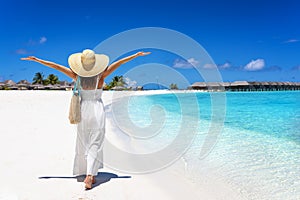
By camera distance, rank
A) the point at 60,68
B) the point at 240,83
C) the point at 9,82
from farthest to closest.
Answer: the point at 240,83 < the point at 9,82 < the point at 60,68

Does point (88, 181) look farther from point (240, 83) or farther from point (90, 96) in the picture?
point (240, 83)

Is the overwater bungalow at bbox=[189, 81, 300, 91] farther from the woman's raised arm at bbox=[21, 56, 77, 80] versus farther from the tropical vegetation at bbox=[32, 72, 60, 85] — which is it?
the woman's raised arm at bbox=[21, 56, 77, 80]

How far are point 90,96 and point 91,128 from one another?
35 cm

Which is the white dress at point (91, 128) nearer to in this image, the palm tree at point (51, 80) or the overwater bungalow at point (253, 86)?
the overwater bungalow at point (253, 86)

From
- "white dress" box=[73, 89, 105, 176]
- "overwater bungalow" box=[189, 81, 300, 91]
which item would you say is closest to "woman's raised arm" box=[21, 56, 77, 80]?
"white dress" box=[73, 89, 105, 176]

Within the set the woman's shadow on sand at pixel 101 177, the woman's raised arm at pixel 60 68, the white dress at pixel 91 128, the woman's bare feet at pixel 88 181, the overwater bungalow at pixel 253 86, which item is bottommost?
the woman's shadow on sand at pixel 101 177

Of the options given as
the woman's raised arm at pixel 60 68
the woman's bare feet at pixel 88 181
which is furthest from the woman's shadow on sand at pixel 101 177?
the woman's raised arm at pixel 60 68

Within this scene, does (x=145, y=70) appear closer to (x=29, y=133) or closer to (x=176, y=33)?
(x=176, y=33)

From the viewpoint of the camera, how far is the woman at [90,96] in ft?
10.1

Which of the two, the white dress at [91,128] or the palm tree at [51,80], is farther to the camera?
the palm tree at [51,80]

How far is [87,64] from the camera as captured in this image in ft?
10.0

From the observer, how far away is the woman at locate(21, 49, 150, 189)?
3.09 metres

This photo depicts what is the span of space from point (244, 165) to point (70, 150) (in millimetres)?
2798

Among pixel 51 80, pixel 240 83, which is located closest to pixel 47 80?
pixel 51 80
